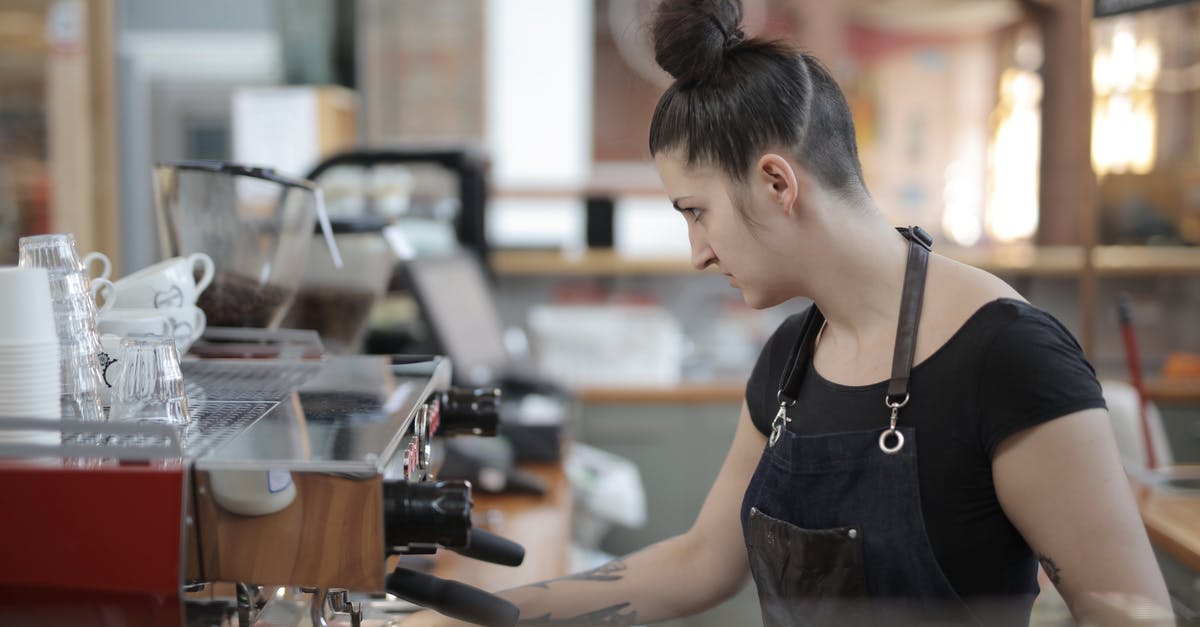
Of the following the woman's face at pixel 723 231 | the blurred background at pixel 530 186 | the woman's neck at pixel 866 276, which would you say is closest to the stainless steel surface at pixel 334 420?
the woman's face at pixel 723 231

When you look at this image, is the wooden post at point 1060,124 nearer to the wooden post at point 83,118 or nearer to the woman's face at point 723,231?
the woman's face at point 723,231

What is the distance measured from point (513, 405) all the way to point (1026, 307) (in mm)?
1728

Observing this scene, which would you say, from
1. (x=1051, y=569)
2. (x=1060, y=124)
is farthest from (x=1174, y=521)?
(x=1060, y=124)

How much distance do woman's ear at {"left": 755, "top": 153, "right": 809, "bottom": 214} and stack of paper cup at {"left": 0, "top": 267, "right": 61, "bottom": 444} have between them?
25.3 inches

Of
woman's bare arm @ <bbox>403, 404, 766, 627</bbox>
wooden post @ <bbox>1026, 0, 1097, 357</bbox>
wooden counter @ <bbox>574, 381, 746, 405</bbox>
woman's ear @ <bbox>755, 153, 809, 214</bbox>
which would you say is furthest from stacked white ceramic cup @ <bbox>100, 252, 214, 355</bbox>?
wooden post @ <bbox>1026, 0, 1097, 357</bbox>

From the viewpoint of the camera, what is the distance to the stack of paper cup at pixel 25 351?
0.82 metres

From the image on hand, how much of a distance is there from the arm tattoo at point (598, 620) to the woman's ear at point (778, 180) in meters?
0.49

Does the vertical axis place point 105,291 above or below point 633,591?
above

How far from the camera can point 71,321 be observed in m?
0.95

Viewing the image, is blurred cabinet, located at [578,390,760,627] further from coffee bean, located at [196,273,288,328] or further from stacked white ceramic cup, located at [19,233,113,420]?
stacked white ceramic cup, located at [19,233,113,420]

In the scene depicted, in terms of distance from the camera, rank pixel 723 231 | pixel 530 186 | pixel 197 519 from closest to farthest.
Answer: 1. pixel 197 519
2. pixel 723 231
3. pixel 530 186

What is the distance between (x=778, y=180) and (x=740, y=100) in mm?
87

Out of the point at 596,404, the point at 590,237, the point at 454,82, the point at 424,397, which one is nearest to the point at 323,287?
the point at 424,397

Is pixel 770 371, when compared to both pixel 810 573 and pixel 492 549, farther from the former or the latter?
pixel 492 549
